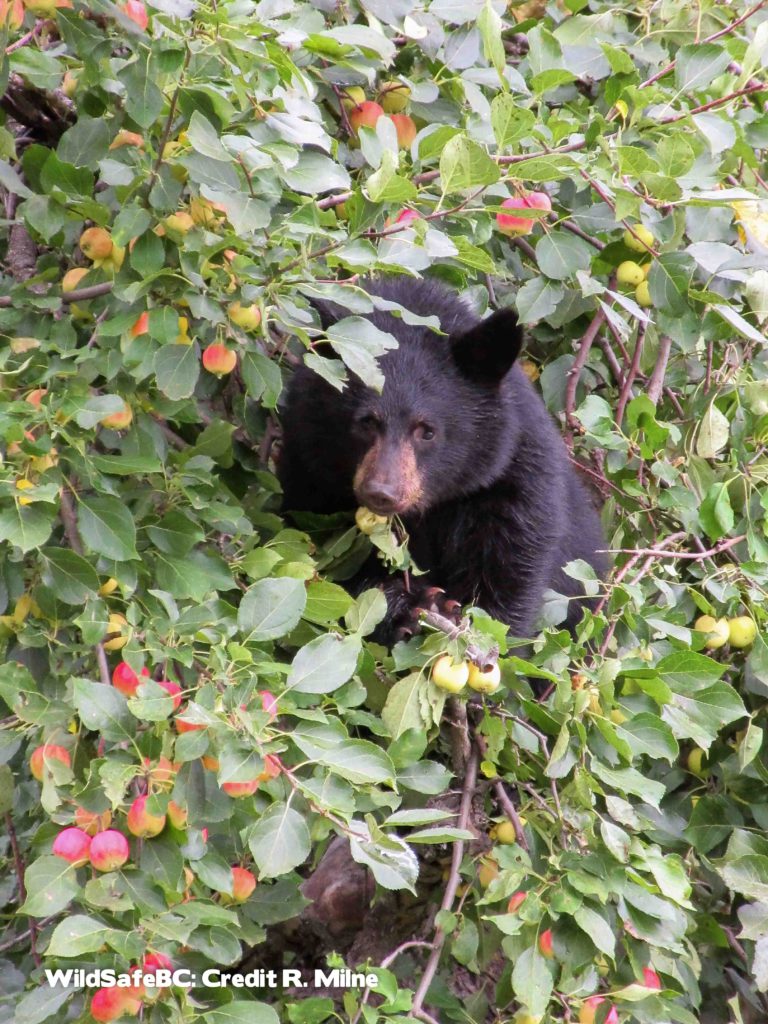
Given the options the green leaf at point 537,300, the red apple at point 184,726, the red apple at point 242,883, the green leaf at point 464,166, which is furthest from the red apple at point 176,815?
the green leaf at point 537,300

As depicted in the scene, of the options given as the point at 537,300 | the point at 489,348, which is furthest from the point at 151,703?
the point at 489,348

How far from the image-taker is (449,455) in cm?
386

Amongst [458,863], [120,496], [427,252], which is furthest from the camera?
[458,863]

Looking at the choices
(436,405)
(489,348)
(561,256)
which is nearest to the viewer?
(561,256)

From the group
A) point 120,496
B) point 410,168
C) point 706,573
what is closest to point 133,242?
point 120,496

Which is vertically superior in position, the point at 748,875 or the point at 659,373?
the point at 659,373

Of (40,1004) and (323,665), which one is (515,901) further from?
(40,1004)

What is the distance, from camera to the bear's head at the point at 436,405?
12.1ft

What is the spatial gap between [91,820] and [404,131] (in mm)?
1909

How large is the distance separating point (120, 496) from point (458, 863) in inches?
42.2

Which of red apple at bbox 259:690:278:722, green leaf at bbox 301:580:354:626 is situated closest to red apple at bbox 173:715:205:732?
red apple at bbox 259:690:278:722

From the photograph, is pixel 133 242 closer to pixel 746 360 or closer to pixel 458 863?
pixel 458 863

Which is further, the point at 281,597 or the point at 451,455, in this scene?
the point at 451,455

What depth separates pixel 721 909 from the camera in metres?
3.39
